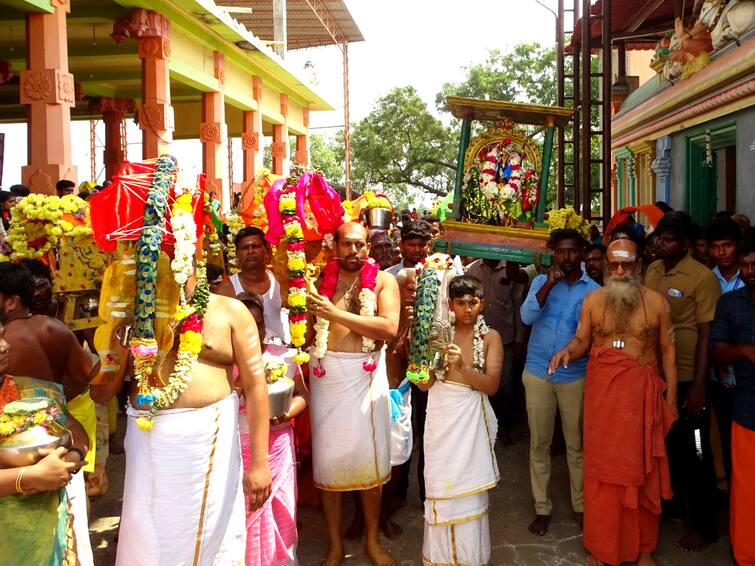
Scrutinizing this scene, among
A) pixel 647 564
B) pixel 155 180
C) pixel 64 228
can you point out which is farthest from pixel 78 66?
pixel 647 564

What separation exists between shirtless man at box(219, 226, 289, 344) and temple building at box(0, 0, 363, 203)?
30.8 inches

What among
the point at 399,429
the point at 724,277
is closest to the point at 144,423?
the point at 399,429

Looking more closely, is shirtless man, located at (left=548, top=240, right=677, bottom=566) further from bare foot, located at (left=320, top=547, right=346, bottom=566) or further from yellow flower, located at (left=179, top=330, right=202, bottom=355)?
yellow flower, located at (left=179, top=330, right=202, bottom=355)

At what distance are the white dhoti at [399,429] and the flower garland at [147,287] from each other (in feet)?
6.81

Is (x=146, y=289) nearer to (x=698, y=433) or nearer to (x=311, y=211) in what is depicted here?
(x=311, y=211)

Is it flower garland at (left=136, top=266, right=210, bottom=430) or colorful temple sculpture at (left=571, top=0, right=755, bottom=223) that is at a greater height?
colorful temple sculpture at (left=571, top=0, right=755, bottom=223)

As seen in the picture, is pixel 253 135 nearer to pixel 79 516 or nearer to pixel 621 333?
pixel 621 333

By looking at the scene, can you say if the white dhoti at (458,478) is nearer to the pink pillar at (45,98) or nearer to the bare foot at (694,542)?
the bare foot at (694,542)

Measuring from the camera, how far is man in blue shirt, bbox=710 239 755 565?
374 centimetres

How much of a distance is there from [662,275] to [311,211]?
A: 7.86 feet

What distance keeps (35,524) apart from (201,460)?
689mm

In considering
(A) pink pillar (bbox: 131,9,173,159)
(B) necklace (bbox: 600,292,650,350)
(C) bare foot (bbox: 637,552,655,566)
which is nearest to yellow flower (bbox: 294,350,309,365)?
(B) necklace (bbox: 600,292,650,350)

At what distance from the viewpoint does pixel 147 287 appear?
9.62 feet

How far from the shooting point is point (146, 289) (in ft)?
9.62
